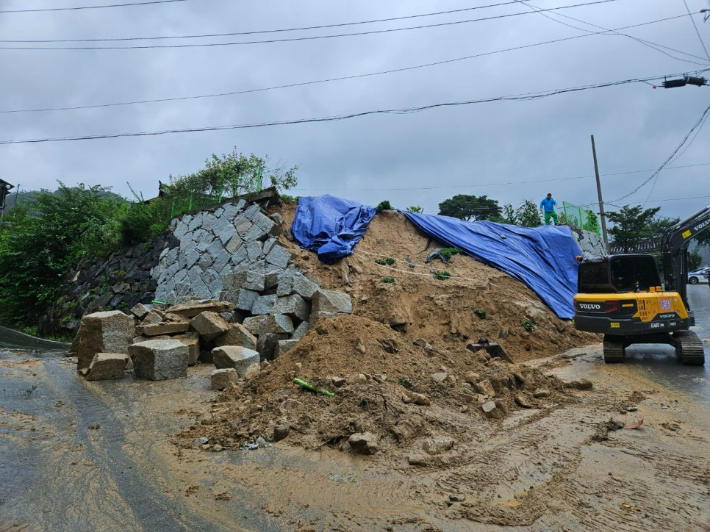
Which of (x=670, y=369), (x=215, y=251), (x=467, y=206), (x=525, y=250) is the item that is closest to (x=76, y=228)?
(x=215, y=251)

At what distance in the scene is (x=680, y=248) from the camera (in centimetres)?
1011

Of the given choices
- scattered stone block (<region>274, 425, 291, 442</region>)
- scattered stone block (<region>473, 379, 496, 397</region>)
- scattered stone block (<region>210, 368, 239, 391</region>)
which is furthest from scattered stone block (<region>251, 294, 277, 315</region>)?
scattered stone block (<region>274, 425, 291, 442</region>)

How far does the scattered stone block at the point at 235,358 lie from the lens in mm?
7840

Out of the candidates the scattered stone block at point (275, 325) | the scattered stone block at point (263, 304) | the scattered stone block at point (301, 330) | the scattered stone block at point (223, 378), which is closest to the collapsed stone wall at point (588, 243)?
the scattered stone block at point (301, 330)

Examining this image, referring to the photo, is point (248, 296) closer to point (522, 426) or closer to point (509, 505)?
point (522, 426)

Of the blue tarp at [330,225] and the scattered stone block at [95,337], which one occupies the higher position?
the blue tarp at [330,225]

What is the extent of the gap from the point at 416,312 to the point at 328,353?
5.48 meters

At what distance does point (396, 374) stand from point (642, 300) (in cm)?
608

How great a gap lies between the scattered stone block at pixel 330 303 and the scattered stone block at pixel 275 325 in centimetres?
78

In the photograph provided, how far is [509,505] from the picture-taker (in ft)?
11.7

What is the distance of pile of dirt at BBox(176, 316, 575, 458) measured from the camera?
4906mm

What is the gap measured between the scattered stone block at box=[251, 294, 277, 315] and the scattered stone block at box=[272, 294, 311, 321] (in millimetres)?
266

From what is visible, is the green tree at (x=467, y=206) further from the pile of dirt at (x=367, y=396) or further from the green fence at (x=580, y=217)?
the pile of dirt at (x=367, y=396)

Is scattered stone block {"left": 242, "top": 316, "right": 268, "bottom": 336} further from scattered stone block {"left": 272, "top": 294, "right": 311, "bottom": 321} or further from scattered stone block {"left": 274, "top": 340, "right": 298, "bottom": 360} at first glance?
scattered stone block {"left": 274, "top": 340, "right": 298, "bottom": 360}
